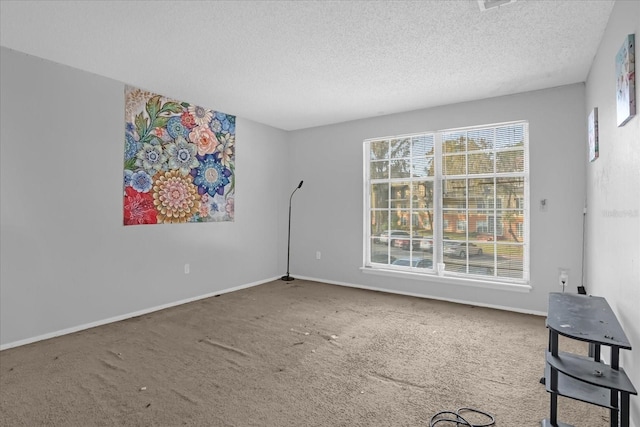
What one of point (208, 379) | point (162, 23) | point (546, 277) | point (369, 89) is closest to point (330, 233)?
point (369, 89)

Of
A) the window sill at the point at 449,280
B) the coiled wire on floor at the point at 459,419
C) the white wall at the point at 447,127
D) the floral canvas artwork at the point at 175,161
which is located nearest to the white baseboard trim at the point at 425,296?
the white wall at the point at 447,127

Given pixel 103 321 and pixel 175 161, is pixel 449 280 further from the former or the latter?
pixel 103 321

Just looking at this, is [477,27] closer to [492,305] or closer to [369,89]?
[369,89]

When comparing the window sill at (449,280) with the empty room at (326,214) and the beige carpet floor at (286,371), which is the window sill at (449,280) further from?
the beige carpet floor at (286,371)

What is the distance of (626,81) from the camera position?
5.70 ft

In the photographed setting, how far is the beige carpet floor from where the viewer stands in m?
1.93

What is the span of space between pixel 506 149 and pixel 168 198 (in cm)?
407

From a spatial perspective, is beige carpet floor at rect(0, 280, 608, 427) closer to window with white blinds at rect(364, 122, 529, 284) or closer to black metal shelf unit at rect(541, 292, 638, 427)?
black metal shelf unit at rect(541, 292, 638, 427)

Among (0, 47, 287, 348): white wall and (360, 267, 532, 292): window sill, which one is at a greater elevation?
(0, 47, 287, 348): white wall

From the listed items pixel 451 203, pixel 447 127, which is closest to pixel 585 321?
pixel 451 203

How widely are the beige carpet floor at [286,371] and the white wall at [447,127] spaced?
0.62 m

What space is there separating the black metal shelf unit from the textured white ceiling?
6.40 feet

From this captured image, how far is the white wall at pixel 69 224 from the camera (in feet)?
9.46

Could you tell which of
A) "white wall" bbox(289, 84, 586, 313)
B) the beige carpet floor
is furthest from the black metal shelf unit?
"white wall" bbox(289, 84, 586, 313)
